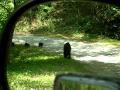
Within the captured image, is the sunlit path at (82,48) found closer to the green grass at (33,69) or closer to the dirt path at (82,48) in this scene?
the dirt path at (82,48)

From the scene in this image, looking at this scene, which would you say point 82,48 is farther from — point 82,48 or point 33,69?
point 33,69

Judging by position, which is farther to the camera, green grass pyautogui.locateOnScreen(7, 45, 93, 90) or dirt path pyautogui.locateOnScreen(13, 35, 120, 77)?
dirt path pyautogui.locateOnScreen(13, 35, 120, 77)

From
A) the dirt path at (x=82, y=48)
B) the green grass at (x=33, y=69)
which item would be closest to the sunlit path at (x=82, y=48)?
the dirt path at (x=82, y=48)

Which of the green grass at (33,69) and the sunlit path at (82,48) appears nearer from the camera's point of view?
the green grass at (33,69)

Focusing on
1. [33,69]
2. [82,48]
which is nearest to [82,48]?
[82,48]

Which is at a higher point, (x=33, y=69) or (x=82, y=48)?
(x=33, y=69)

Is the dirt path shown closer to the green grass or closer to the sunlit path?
the sunlit path

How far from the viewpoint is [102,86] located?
3.27ft

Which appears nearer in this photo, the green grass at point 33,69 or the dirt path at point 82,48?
the green grass at point 33,69

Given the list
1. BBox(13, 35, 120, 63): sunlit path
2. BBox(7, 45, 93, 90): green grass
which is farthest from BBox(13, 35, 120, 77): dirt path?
BBox(7, 45, 93, 90): green grass

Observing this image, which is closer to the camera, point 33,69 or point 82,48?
point 33,69

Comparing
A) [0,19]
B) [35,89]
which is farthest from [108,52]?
[35,89]

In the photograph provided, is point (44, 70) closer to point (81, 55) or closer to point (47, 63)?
point (47, 63)

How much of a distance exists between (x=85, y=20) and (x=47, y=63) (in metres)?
10.8
